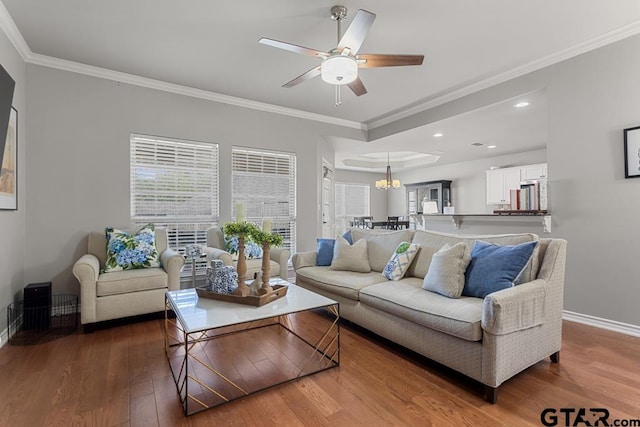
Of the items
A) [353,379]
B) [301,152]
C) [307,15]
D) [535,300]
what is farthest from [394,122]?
[353,379]

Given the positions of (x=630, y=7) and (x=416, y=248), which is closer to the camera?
(x=630, y=7)

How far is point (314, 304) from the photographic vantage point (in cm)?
215

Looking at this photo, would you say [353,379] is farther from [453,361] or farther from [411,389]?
[453,361]

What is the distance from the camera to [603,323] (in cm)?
292

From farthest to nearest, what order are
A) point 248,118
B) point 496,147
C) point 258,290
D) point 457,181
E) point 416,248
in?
point 457,181 → point 496,147 → point 248,118 → point 416,248 → point 258,290

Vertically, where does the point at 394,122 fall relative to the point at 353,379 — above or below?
above

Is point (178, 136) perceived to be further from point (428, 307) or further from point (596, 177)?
point (596, 177)

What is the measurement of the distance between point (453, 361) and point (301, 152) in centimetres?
379

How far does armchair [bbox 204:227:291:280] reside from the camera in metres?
3.49

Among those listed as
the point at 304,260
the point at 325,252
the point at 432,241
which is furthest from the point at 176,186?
the point at 432,241

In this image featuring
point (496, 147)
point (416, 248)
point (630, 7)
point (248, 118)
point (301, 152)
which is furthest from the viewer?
point (496, 147)

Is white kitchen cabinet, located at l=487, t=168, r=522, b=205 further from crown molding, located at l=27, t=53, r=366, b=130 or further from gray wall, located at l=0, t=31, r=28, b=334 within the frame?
gray wall, located at l=0, t=31, r=28, b=334

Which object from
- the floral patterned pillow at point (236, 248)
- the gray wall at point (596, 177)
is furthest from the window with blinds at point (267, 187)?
the gray wall at point (596, 177)

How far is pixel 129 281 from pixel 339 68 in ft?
8.85
